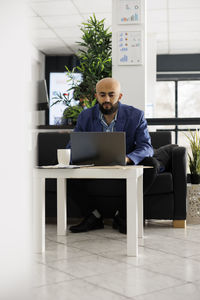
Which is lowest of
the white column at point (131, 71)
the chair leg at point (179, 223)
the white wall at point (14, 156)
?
the chair leg at point (179, 223)

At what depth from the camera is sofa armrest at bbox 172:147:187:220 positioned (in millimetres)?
3250

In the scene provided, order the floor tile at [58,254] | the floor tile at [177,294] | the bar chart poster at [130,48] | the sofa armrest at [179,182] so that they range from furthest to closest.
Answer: the bar chart poster at [130,48], the sofa armrest at [179,182], the floor tile at [58,254], the floor tile at [177,294]

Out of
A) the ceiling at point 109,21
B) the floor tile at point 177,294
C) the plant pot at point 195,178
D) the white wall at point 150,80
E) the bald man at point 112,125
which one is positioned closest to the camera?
the floor tile at point 177,294

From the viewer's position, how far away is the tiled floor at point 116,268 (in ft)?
5.24

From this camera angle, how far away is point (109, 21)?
6.96 m

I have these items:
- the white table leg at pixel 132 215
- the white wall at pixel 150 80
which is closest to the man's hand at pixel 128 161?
the white table leg at pixel 132 215

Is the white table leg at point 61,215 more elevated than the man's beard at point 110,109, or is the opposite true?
the man's beard at point 110,109

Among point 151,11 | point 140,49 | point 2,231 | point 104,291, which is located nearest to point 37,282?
point 104,291

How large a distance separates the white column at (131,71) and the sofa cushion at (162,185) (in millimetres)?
1427

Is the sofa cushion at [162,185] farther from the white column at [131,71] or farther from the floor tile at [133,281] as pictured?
the white column at [131,71]

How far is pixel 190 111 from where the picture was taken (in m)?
10.0

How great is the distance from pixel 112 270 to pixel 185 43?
286 inches

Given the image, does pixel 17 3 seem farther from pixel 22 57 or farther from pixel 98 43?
pixel 98 43

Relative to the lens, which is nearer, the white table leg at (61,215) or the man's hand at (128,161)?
the man's hand at (128,161)
